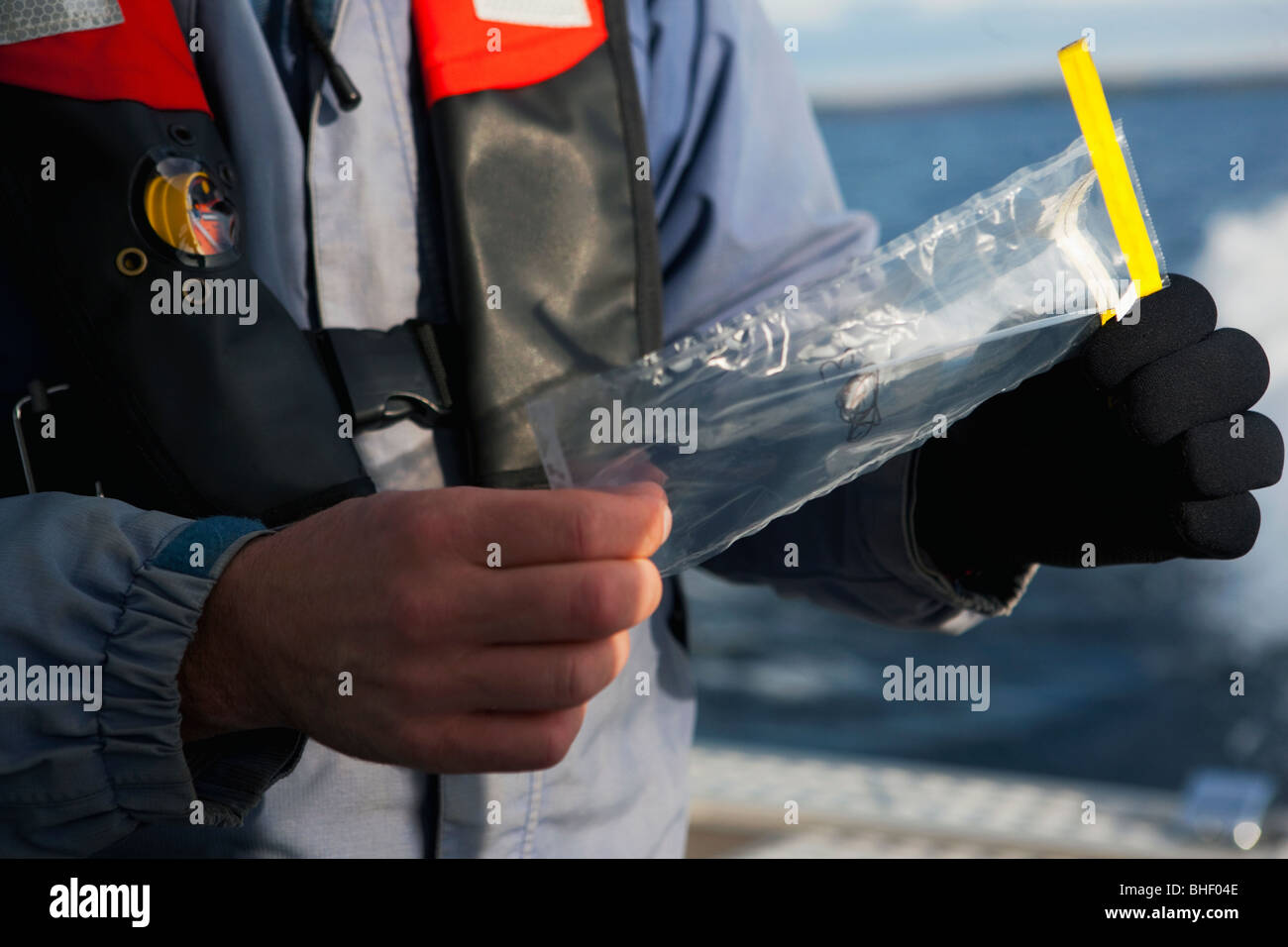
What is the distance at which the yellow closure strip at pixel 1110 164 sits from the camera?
29.6 inches

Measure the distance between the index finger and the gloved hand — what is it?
0.44m

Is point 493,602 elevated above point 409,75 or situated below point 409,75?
below

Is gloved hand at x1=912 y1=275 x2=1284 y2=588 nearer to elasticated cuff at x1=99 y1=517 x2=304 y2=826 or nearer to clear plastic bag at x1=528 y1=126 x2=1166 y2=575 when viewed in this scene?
clear plastic bag at x1=528 y1=126 x2=1166 y2=575

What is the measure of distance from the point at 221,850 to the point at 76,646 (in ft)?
1.00

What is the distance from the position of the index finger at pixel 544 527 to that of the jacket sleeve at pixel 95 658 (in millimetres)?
182

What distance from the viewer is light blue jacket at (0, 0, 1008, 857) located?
2.15ft

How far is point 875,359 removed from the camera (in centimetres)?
80

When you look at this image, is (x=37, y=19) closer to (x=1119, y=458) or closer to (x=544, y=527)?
(x=544, y=527)

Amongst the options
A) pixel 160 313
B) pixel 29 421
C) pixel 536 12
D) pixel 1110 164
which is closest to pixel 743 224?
pixel 536 12

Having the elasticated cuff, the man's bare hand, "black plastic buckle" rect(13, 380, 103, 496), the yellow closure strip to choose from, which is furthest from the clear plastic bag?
"black plastic buckle" rect(13, 380, 103, 496)

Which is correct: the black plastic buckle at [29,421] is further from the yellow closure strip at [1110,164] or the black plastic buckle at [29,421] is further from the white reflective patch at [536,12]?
the yellow closure strip at [1110,164]

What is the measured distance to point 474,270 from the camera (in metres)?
Answer: 0.91
